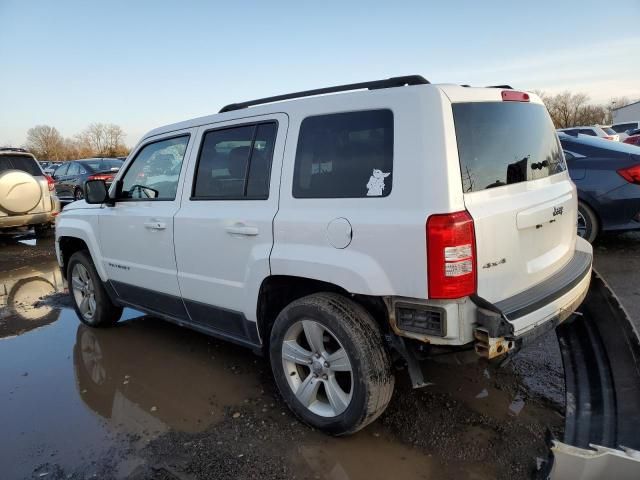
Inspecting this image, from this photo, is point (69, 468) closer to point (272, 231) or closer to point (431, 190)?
point (272, 231)

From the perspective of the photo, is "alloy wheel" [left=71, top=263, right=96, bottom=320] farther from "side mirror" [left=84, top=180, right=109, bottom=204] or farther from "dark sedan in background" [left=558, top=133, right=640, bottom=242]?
"dark sedan in background" [left=558, top=133, right=640, bottom=242]

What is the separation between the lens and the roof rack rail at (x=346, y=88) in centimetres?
264

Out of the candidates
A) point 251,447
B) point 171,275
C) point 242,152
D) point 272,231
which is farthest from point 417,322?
point 171,275

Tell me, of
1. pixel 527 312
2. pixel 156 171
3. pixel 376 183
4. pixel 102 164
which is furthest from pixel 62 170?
pixel 527 312

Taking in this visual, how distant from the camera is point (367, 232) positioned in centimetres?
248

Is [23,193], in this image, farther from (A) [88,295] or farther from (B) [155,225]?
(B) [155,225]

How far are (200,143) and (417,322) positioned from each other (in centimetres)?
214

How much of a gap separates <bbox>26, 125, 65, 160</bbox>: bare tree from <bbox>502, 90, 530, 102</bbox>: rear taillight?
64.7 m

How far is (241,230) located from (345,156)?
87cm

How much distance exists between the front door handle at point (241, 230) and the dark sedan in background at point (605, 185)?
4.85m

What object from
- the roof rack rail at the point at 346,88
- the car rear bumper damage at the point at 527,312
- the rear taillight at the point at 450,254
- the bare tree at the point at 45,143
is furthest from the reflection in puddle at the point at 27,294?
the bare tree at the point at 45,143

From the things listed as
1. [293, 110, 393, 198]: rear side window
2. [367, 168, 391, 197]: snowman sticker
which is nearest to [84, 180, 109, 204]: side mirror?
[293, 110, 393, 198]: rear side window

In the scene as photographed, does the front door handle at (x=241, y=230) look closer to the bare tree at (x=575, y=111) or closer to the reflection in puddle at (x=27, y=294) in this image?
the reflection in puddle at (x=27, y=294)

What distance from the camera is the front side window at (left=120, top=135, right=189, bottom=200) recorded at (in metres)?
3.77
